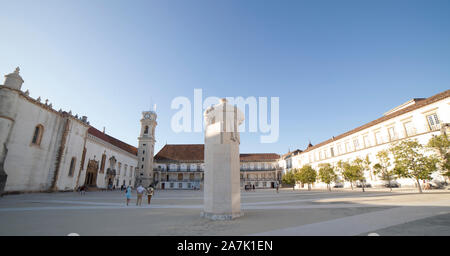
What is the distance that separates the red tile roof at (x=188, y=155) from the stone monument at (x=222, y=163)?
49.4 meters

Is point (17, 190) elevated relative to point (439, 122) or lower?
lower

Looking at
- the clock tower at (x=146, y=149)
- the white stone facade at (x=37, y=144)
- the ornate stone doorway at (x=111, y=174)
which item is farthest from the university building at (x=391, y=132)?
the ornate stone doorway at (x=111, y=174)

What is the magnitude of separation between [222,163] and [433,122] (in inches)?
1107

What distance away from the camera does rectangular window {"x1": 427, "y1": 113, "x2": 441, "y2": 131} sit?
21.5m

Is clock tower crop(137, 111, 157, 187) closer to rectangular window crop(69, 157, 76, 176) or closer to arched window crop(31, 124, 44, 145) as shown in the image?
rectangular window crop(69, 157, 76, 176)

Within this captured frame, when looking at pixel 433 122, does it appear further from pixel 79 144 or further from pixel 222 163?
pixel 79 144

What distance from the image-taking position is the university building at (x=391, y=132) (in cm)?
2136

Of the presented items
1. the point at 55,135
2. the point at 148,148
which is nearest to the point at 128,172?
the point at 148,148

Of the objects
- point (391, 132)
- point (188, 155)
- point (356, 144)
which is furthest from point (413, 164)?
point (188, 155)

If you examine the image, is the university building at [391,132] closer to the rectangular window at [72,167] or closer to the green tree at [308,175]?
the green tree at [308,175]

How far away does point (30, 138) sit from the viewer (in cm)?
2086

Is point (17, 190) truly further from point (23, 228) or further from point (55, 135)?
point (23, 228)

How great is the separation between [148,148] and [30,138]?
30.0 m

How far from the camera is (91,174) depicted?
3195 centimetres
